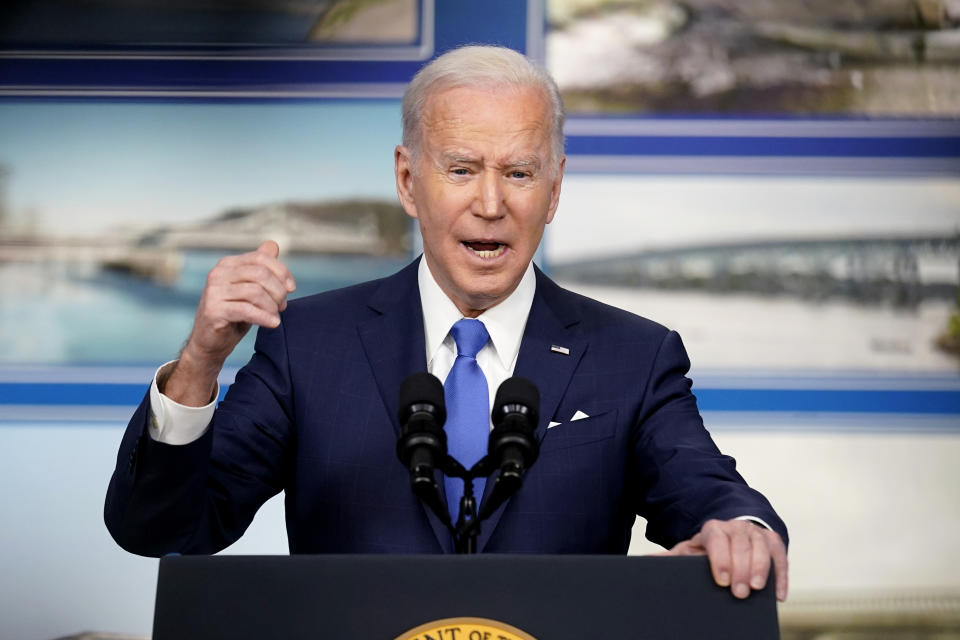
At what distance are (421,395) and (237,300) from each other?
0.91 feet

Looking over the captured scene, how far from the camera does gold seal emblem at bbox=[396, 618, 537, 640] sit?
1.17m

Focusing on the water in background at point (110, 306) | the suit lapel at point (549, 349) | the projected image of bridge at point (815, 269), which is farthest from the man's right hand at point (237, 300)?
the projected image of bridge at point (815, 269)

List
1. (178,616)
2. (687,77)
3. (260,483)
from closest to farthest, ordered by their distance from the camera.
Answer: (178,616) < (260,483) < (687,77)

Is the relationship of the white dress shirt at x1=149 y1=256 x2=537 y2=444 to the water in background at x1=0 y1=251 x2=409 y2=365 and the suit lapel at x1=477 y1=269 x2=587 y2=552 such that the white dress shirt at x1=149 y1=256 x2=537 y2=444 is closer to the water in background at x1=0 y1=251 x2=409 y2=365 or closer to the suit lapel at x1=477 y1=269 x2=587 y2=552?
the suit lapel at x1=477 y1=269 x2=587 y2=552

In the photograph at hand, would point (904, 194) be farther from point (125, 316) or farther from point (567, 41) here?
point (125, 316)

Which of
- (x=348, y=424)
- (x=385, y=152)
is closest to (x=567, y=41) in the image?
(x=385, y=152)

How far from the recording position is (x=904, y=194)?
3.08 metres

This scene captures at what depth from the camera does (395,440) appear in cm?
182

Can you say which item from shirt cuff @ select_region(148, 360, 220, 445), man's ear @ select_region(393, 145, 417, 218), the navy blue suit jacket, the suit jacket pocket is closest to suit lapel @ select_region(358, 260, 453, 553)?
the navy blue suit jacket

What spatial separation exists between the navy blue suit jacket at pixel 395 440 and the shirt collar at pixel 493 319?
0.02 m

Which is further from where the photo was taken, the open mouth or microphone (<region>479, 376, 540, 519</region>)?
the open mouth

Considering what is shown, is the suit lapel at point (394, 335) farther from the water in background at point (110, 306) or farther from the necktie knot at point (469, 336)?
the water in background at point (110, 306)

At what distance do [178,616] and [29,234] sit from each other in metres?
2.13

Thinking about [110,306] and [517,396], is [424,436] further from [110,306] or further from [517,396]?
[110,306]
